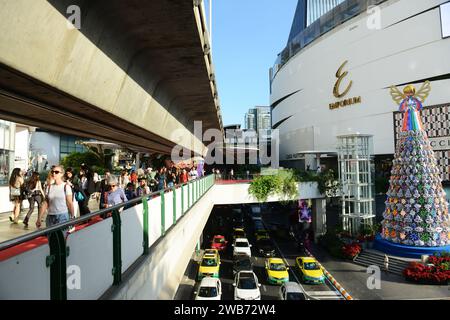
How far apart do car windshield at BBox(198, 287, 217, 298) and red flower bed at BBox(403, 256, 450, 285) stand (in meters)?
12.0

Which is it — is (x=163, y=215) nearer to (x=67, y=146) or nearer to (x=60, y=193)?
(x=60, y=193)

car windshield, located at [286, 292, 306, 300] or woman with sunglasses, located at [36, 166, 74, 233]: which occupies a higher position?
woman with sunglasses, located at [36, 166, 74, 233]

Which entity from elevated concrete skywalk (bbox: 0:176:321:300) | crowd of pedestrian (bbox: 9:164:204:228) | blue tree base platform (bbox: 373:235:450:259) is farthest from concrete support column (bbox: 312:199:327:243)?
elevated concrete skywalk (bbox: 0:176:321:300)

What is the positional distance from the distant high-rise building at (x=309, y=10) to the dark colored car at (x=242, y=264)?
1834 inches

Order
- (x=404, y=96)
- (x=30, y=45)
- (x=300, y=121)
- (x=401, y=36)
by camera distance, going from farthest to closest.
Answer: (x=300, y=121)
(x=401, y=36)
(x=404, y=96)
(x=30, y=45)

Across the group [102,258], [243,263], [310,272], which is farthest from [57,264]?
[243,263]

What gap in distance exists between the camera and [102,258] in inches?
132

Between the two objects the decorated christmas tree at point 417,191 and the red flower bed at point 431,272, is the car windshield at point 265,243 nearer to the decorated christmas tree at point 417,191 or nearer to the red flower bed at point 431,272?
the decorated christmas tree at point 417,191

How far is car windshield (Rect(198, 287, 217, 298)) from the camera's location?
14.2 metres

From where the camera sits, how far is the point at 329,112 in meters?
41.7

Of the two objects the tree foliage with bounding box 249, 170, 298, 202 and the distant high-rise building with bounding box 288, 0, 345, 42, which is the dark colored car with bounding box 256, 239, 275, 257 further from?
the distant high-rise building with bounding box 288, 0, 345, 42
